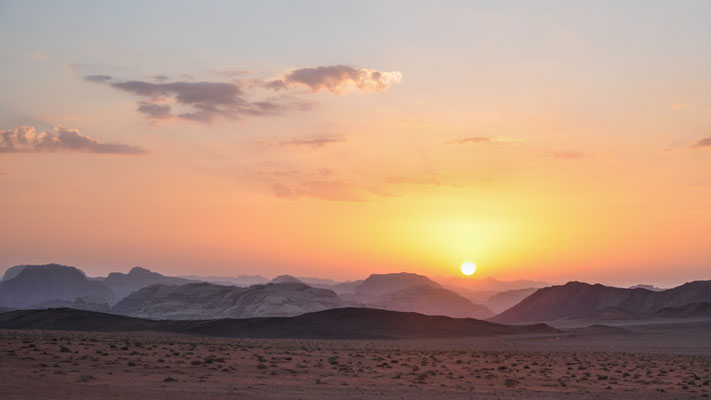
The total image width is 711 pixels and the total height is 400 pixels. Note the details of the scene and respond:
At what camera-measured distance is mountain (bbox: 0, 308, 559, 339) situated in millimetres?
118981

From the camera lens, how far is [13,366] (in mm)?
35281

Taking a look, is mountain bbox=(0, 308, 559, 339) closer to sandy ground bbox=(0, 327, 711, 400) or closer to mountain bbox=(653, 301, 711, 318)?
mountain bbox=(653, 301, 711, 318)

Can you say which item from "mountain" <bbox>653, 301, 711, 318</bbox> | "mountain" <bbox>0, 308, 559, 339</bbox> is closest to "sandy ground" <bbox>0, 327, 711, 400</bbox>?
"mountain" <bbox>0, 308, 559, 339</bbox>

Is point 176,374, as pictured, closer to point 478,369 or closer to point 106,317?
point 478,369

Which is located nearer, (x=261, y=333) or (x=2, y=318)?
(x=261, y=333)

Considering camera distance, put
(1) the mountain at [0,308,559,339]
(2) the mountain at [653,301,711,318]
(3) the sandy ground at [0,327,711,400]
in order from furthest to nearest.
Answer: (2) the mountain at [653,301,711,318]
(1) the mountain at [0,308,559,339]
(3) the sandy ground at [0,327,711,400]

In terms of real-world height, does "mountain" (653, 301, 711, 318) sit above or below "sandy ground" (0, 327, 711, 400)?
above

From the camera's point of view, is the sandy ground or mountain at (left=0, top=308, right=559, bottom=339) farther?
mountain at (left=0, top=308, right=559, bottom=339)

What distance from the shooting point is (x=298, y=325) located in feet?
412

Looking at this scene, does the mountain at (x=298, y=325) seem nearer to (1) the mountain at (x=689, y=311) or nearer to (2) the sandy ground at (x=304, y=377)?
(1) the mountain at (x=689, y=311)

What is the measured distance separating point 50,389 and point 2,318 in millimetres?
119503

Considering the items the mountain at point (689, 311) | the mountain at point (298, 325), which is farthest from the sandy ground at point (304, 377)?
the mountain at point (689, 311)

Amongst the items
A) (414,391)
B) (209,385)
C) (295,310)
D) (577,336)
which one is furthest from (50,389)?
(295,310)

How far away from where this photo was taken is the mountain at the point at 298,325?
390 ft
